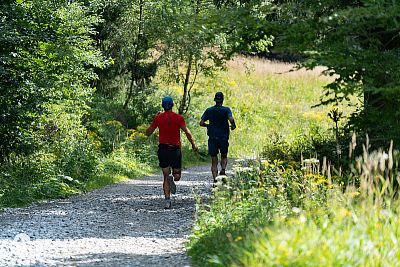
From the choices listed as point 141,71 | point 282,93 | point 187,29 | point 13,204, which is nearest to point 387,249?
point 187,29

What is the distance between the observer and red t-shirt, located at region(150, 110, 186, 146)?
14.2 metres

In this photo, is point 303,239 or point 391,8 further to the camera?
point 391,8

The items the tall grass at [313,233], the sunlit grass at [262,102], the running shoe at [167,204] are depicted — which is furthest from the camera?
the sunlit grass at [262,102]

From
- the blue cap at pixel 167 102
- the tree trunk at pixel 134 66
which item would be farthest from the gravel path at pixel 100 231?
the tree trunk at pixel 134 66

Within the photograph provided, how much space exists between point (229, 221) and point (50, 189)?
7686 millimetres

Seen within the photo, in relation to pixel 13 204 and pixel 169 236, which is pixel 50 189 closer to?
pixel 13 204

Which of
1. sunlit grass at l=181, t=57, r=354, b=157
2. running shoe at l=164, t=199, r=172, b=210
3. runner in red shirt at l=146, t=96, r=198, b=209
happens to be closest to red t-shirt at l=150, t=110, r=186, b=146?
runner in red shirt at l=146, t=96, r=198, b=209

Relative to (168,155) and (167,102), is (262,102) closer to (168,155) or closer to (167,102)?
(168,155)

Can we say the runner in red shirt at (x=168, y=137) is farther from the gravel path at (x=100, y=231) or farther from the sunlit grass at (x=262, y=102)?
the sunlit grass at (x=262, y=102)

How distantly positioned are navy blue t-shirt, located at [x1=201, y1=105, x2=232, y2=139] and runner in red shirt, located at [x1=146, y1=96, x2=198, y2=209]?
1.24 m

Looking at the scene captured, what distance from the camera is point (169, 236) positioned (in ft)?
36.4

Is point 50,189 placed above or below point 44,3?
below

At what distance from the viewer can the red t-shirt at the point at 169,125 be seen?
14.2 m

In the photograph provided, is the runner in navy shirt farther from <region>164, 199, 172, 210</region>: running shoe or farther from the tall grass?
the tall grass
